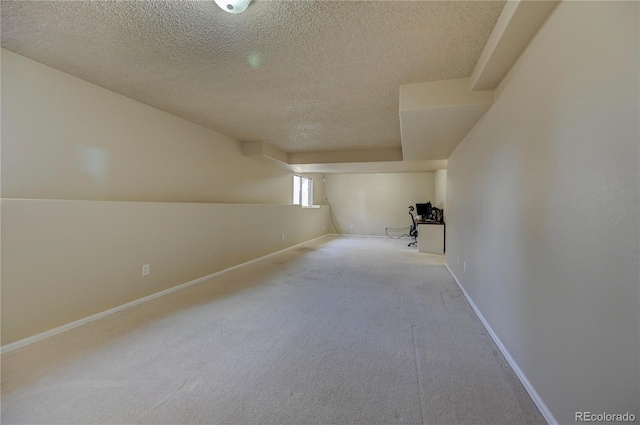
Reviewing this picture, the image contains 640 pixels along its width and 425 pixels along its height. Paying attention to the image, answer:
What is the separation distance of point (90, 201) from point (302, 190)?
609 centimetres

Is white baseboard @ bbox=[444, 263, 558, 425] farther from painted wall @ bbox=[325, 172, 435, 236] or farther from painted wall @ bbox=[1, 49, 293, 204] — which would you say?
painted wall @ bbox=[325, 172, 435, 236]

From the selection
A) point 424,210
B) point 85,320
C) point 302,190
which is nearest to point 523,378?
point 85,320

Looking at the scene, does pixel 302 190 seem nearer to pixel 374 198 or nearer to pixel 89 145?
pixel 374 198

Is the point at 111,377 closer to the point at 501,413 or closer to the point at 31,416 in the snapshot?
the point at 31,416

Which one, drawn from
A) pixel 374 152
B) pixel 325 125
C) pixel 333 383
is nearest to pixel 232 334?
pixel 333 383

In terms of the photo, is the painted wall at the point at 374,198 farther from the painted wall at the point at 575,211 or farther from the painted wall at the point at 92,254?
the painted wall at the point at 575,211

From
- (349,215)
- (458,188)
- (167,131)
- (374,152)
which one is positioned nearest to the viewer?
(167,131)

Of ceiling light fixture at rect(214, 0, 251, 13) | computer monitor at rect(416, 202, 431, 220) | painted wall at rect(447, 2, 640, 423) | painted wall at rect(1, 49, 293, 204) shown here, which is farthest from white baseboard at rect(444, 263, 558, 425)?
computer monitor at rect(416, 202, 431, 220)

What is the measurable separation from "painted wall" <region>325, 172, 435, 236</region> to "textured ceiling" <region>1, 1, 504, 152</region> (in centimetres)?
626

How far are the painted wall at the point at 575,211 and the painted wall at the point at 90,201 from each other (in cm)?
343

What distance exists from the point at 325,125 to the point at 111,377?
11.5 feet

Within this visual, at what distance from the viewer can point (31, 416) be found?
50.5 inches

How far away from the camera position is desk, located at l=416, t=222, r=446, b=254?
6133 millimetres

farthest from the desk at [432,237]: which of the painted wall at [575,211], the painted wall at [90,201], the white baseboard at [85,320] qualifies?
the white baseboard at [85,320]
